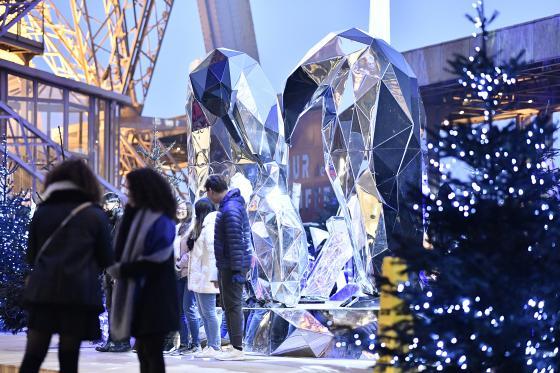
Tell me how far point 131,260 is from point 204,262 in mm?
3650

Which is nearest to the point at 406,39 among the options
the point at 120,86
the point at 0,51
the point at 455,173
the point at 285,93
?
the point at 0,51

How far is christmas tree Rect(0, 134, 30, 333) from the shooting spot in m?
12.8

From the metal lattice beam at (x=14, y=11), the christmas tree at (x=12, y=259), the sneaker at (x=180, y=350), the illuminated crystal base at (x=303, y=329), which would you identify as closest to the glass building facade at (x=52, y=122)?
the metal lattice beam at (x=14, y=11)

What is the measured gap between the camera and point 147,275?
5.84 metres

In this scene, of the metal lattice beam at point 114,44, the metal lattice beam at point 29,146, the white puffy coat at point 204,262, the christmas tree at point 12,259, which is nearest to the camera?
the white puffy coat at point 204,262

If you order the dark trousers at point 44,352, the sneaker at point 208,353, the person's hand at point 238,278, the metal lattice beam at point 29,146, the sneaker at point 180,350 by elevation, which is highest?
the metal lattice beam at point 29,146

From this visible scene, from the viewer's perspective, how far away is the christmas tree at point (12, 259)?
41.9ft

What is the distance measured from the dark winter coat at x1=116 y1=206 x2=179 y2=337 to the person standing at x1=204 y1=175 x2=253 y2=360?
10.3 feet

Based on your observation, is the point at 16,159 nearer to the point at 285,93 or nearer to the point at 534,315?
the point at 285,93

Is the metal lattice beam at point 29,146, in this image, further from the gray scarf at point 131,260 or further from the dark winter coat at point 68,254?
the gray scarf at point 131,260

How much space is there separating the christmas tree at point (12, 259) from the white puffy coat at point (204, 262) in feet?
11.7

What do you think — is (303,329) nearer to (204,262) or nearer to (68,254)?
(204,262)

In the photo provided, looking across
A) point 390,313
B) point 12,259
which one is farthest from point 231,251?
point 12,259

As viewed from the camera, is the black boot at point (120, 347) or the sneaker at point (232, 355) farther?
the black boot at point (120, 347)
